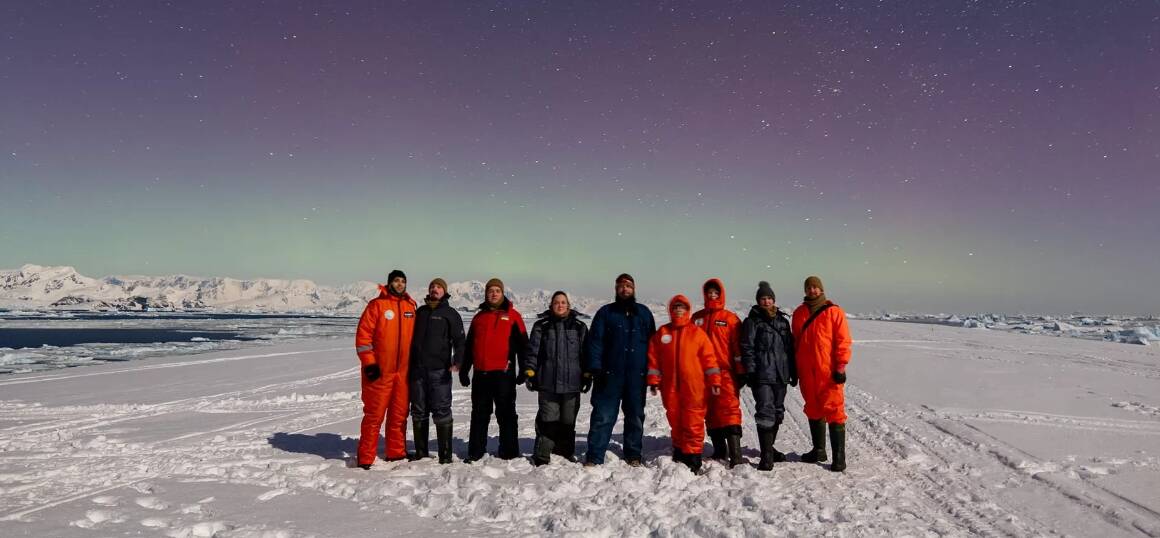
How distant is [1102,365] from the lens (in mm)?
16031

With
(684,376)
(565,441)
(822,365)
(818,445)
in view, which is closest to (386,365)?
(565,441)

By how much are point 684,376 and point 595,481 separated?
1.43 meters

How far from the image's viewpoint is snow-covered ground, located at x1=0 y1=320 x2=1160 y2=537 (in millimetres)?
4371

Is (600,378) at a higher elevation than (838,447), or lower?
higher

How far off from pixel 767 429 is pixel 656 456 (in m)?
1.32

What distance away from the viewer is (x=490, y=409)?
20.7 feet

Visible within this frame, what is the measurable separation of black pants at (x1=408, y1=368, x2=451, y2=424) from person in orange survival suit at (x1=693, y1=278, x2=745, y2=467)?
9.70 feet

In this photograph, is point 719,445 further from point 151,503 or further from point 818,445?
point 151,503

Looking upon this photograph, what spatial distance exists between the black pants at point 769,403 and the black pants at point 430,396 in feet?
11.3

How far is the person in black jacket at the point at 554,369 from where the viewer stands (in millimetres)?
6086

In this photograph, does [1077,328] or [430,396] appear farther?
[1077,328]

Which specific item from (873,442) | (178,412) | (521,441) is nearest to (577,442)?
(521,441)

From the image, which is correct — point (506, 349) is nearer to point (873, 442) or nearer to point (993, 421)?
point (873, 442)

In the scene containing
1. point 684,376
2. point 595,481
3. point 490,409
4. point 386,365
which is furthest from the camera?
point 490,409
